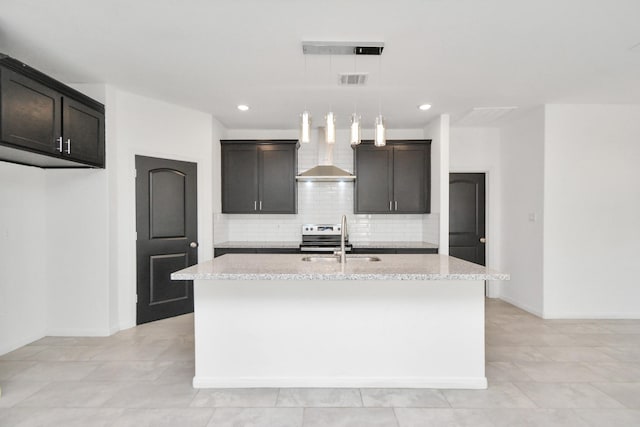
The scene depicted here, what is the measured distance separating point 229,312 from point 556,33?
325cm

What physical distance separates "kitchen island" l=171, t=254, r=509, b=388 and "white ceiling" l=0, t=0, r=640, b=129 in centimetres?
178

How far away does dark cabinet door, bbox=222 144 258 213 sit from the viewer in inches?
200

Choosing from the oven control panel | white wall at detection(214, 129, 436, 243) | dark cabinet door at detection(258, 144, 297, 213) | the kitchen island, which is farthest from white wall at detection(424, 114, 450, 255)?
the kitchen island

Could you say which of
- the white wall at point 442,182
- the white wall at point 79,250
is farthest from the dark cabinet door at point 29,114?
the white wall at point 442,182

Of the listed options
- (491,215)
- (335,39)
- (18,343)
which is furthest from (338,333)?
(491,215)

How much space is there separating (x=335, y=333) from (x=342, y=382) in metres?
0.37

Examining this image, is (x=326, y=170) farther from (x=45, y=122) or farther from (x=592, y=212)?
(x=592, y=212)

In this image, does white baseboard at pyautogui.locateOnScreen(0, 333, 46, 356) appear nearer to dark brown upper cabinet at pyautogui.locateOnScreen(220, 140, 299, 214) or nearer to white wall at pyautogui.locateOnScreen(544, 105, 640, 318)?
dark brown upper cabinet at pyautogui.locateOnScreen(220, 140, 299, 214)

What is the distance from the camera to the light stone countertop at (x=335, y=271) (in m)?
2.28

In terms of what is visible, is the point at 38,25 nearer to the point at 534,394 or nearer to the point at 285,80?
the point at 285,80

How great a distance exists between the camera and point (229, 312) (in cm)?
265

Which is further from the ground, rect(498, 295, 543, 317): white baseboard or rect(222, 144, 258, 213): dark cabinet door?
rect(222, 144, 258, 213): dark cabinet door

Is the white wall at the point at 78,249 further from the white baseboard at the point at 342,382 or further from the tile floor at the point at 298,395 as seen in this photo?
the white baseboard at the point at 342,382

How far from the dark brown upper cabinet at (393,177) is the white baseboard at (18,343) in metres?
4.09
